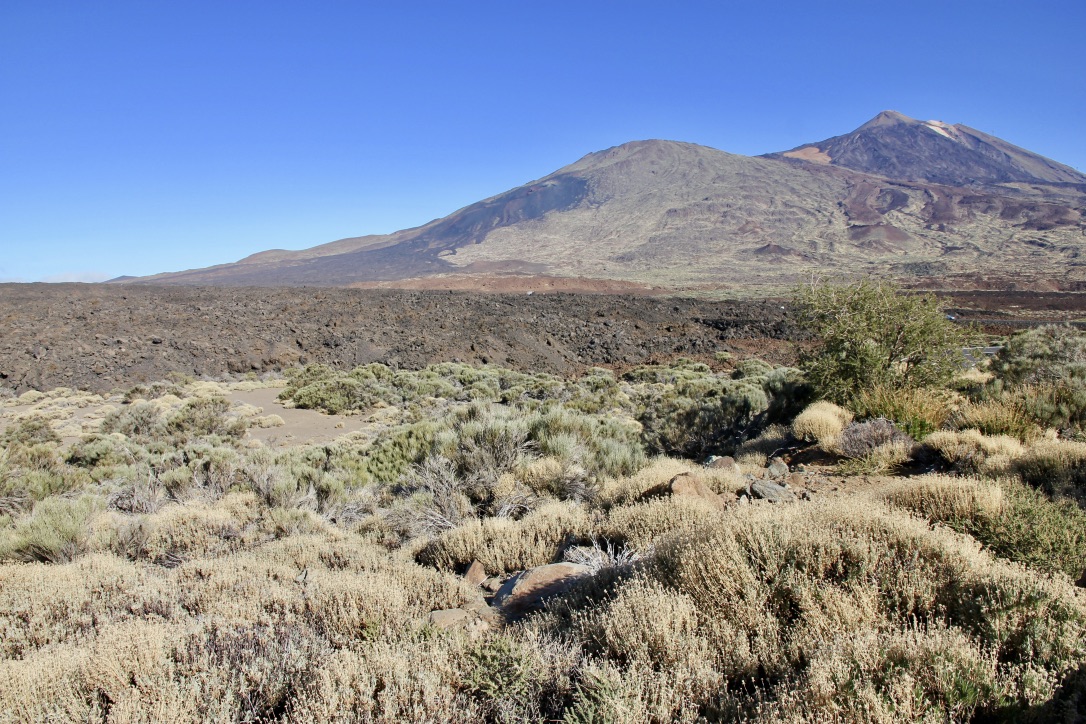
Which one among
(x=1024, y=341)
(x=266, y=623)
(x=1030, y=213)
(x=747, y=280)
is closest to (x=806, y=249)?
(x=747, y=280)

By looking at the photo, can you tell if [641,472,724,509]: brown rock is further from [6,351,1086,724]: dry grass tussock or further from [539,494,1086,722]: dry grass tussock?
[539,494,1086,722]: dry grass tussock

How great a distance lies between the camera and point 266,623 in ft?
11.1

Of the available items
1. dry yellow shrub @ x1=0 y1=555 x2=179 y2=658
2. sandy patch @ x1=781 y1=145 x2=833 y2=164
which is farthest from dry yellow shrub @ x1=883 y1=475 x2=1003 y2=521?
sandy patch @ x1=781 y1=145 x2=833 y2=164

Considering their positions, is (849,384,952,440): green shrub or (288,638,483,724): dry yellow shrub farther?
(849,384,952,440): green shrub

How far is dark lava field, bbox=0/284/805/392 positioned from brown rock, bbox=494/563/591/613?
801 inches

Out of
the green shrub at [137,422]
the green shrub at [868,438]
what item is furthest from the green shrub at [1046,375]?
the green shrub at [137,422]

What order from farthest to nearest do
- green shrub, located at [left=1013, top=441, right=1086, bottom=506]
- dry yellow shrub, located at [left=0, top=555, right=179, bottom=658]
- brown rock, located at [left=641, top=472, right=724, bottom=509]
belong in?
1. brown rock, located at [left=641, top=472, right=724, bottom=509]
2. green shrub, located at [left=1013, top=441, right=1086, bottom=506]
3. dry yellow shrub, located at [left=0, top=555, right=179, bottom=658]

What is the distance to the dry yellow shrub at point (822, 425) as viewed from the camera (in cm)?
743

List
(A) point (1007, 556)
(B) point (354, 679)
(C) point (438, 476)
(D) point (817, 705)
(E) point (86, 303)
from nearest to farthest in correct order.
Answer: (D) point (817, 705), (B) point (354, 679), (A) point (1007, 556), (C) point (438, 476), (E) point (86, 303)

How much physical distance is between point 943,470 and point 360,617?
559 centimetres

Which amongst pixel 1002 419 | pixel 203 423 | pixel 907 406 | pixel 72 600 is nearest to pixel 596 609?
pixel 72 600

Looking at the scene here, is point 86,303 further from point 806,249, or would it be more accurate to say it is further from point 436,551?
point 806,249

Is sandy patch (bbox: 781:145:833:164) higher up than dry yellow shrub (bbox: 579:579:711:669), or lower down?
higher up

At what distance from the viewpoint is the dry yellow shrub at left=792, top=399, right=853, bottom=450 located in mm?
7432
